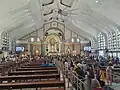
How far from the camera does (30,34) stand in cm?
3769

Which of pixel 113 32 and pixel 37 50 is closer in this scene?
pixel 113 32

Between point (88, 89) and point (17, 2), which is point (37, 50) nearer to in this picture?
point (17, 2)

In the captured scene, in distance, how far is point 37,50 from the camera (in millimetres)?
37719

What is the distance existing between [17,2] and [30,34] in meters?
23.7

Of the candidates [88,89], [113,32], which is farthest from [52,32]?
[88,89]

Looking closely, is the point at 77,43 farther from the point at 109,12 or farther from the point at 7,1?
the point at 7,1

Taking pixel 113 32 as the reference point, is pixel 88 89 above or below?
below

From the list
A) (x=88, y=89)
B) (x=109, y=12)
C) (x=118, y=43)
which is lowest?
(x=88, y=89)

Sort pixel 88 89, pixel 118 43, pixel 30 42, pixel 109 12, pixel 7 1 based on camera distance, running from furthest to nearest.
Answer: pixel 30 42 < pixel 118 43 < pixel 109 12 < pixel 7 1 < pixel 88 89

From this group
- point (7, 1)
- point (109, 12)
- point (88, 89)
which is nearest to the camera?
point (88, 89)

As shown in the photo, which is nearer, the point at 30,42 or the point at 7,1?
the point at 7,1

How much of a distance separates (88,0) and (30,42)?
23671 millimetres

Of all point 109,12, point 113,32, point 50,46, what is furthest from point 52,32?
point 109,12

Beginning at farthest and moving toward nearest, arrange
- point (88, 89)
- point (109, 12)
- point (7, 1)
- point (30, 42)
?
point (30, 42), point (109, 12), point (7, 1), point (88, 89)
